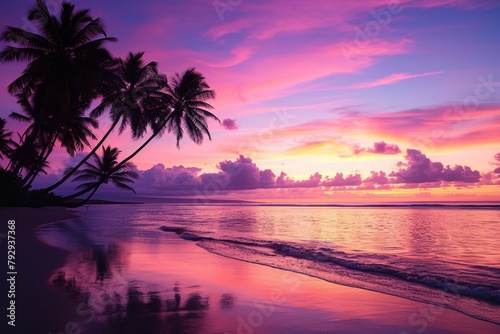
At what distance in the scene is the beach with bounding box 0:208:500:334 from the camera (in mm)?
5703

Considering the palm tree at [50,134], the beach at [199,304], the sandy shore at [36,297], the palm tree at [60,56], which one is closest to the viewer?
the sandy shore at [36,297]

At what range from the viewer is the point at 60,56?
17750 mm

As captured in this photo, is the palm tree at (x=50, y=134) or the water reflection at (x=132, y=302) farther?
the palm tree at (x=50, y=134)

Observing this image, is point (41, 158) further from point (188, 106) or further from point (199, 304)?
point (199, 304)

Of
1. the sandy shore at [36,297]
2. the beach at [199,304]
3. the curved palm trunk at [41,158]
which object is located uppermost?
the curved palm trunk at [41,158]

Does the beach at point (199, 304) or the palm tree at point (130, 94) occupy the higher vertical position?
the palm tree at point (130, 94)

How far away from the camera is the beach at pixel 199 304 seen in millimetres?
5703

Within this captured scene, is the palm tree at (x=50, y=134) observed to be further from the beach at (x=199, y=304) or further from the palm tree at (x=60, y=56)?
the beach at (x=199, y=304)

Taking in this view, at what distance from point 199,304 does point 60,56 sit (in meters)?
15.9

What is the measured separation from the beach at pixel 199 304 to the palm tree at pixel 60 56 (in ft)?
31.5

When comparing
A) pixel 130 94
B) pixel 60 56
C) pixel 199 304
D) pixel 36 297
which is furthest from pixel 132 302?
pixel 130 94

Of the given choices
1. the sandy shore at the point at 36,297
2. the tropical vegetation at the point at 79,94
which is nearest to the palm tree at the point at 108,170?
the tropical vegetation at the point at 79,94

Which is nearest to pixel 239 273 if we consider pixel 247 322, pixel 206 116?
pixel 247 322

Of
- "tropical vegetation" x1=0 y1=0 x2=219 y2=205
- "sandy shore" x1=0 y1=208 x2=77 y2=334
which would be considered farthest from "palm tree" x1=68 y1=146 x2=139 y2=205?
"sandy shore" x1=0 y1=208 x2=77 y2=334
